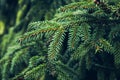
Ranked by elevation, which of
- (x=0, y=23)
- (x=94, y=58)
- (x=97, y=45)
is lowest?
(x=0, y=23)

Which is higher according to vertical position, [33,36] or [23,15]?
[33,36]

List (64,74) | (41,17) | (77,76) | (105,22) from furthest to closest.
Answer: (41,17) < (77,76) < (64,74) < (105,22)

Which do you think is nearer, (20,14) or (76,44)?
(76,44)

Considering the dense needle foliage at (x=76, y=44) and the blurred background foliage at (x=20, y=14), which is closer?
the dense needle foliage at (x=76, y=44)

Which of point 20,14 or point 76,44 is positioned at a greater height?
point 76,44

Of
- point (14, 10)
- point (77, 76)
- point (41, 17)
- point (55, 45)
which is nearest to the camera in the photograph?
point (55, 45)

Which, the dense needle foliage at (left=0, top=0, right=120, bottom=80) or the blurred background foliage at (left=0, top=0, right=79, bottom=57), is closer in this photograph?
the dense needle foliage at (left=0, top=0, right=120, bottom=80)

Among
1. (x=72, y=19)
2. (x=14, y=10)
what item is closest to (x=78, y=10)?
(x=72, y=19)

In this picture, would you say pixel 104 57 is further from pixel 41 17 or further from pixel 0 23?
pixel 0 23
